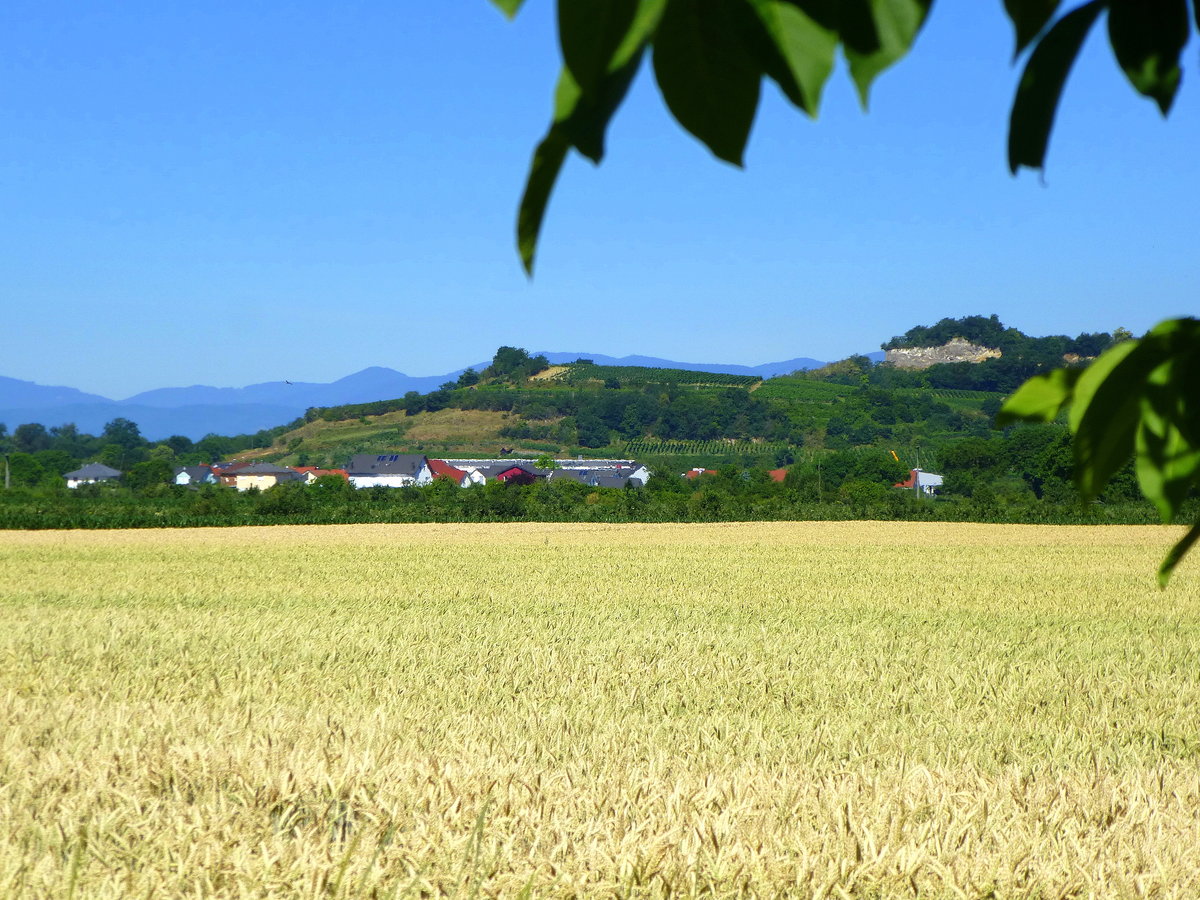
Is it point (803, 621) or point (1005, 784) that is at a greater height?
point (1005, 784)

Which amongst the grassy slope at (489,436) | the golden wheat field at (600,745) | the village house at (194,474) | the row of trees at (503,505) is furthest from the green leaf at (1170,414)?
the village house at (194,474)

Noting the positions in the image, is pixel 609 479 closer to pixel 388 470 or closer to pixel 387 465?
pixel 388 470

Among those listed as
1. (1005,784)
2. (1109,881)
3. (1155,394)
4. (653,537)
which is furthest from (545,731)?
(653,537)

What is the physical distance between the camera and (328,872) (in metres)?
3.21

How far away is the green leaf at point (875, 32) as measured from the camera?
43 cm

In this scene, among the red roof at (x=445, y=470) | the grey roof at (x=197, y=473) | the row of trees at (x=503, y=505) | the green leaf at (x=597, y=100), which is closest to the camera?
the green leaf at (x=597, y=100)

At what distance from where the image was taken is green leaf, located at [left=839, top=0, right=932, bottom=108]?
0.43 meters

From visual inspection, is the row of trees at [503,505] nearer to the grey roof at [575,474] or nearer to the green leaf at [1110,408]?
the grey roof at [575,474]

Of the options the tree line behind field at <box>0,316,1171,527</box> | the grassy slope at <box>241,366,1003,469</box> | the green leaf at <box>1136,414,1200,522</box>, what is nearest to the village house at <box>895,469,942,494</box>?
the tree line behind field at <box>0,316,1171,527</box>

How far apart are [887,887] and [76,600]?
14591 millimetres

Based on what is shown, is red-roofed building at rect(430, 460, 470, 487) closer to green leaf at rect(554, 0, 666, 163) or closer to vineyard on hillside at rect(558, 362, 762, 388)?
vineyard on hillside at rect(558, 362, 762, 388)

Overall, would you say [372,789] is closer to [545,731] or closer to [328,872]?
[328,872]

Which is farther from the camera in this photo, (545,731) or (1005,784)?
(545,731)

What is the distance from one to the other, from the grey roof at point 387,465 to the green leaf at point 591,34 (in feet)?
324
